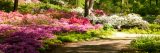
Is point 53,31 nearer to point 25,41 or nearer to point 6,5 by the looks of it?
point 25,41

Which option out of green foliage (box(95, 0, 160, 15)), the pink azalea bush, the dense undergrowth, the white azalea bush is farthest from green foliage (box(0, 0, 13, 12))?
green foliage (box(95, 0, 160, 15))

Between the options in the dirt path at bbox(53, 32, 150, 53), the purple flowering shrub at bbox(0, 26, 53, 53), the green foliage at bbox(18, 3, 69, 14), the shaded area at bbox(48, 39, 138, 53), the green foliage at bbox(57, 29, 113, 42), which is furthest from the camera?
the green foliage at bbox(18, 3, 69, 14)

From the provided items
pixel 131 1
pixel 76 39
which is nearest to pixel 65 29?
pixel 76 39

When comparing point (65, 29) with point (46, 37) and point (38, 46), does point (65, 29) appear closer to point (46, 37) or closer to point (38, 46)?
point (46, 37)

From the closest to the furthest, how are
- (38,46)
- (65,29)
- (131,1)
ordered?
(38,46), (65,29), (131,1)

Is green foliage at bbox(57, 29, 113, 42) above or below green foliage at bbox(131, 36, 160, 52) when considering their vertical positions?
below

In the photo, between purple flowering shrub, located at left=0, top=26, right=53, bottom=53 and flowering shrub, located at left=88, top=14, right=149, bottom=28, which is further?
flowering shrub, located at left=88, top=14, right=149, bottom=28

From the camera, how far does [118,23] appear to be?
2722 cm

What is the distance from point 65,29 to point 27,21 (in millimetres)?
4261

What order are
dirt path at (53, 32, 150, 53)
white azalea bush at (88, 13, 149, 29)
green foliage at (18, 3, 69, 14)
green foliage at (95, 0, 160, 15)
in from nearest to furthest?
dirt path at (53, 32, 150, 53) < white azalea bush at (88, 13, 149, 29) < green foliage at (18, 3, 69, 14) < green foliage at (95, 0, 160, 15)

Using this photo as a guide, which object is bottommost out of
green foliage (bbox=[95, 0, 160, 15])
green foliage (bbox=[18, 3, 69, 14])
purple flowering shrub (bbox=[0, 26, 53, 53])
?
green foliage (bbox=[95, 0, 160, 15])

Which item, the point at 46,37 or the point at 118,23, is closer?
the point at 46,37

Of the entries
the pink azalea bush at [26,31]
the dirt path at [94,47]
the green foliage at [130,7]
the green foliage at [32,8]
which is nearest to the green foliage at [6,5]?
the green foliage at [32,8]

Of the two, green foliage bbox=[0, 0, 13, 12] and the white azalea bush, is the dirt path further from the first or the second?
green foliage bbox=[0, 0, 13, 12]
